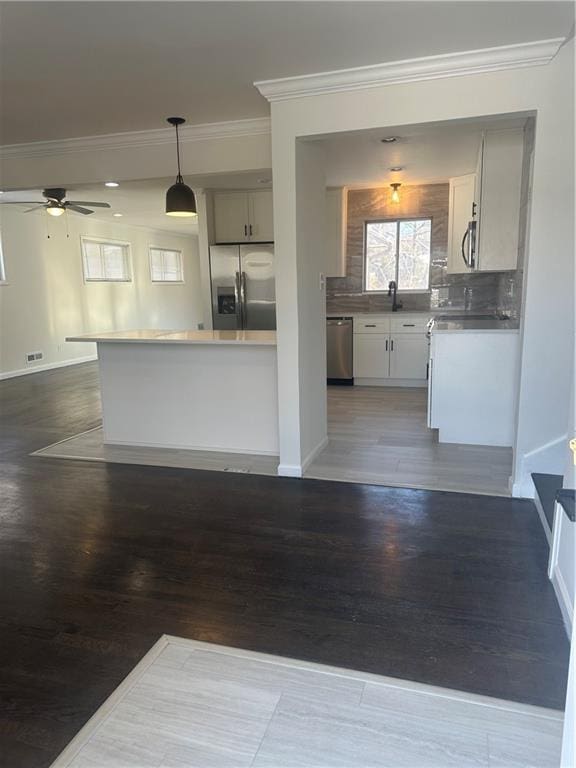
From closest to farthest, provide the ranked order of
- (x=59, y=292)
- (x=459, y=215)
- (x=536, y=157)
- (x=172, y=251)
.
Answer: (x=536, y=157), (x=459, y=215), (x=59, y=292), (x=172, y=251)

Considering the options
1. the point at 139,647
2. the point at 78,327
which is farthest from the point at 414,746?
the point at 78,327

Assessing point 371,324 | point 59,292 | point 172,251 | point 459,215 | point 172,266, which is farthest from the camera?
point 172,266

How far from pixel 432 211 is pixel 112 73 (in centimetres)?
447

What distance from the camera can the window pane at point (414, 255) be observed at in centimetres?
643

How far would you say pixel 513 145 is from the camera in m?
3.79

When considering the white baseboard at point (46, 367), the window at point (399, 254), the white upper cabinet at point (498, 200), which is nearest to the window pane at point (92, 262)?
the white baseboard at point (46, 367)

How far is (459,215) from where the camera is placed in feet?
17.9

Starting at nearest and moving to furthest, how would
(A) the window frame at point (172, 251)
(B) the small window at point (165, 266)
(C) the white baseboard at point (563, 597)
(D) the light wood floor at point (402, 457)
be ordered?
(C) the white baseboard at point (563, 597), (D) the light wood floor at point (402, 457), (A) the window frame at point (172, 251), (B) the small window at point (165, 266)

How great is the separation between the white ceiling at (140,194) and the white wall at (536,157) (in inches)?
43.6

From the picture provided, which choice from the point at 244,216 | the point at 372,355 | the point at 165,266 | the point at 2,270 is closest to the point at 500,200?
the point at 372,355

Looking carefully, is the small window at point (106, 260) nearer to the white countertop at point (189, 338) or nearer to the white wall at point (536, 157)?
the white countertop at point (189, 338)

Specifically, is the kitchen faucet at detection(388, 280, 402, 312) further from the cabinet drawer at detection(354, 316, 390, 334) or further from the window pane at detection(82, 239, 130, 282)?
the window pane at detection(82, 239, 130, 282)

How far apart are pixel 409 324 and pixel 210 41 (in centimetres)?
417

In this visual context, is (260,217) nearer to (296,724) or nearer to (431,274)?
(431,274)
